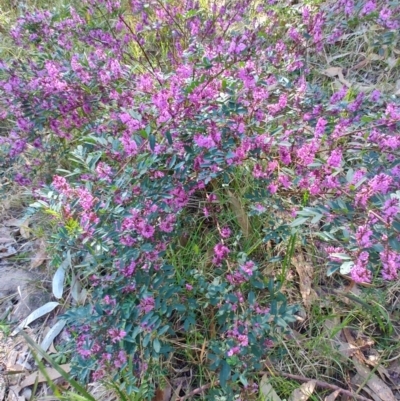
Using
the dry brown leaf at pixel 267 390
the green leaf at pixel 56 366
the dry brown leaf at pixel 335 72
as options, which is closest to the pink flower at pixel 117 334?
the green leaf at pixel 56 366

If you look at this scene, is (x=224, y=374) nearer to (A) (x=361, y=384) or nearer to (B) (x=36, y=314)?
(A) (x=361, y=384)

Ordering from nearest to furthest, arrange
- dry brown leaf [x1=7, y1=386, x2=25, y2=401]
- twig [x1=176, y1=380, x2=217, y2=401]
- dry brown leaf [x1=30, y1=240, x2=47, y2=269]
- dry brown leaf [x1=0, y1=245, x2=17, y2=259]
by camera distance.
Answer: twig [x1=176, y1=380, x2=217, y2=401] < dry brown leaf [x1=7, y1=386, x2=25, y2=401] < dry brown leaf [x1=30, y1=240, x2=47, y2=269] < dry brown leaf [x1=0, y1=245, x2=17, y2=259]

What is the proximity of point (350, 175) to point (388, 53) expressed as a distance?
1557 mm

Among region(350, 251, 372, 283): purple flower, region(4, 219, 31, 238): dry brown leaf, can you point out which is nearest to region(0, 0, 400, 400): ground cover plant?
region(350, 251, 372, 283): purple flower

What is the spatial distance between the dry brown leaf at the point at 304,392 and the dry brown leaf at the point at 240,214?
580mm

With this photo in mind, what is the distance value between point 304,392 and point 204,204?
2.60 feet

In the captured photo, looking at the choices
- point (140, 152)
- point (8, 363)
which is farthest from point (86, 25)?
point (8, 363)

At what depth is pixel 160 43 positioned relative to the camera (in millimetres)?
2602

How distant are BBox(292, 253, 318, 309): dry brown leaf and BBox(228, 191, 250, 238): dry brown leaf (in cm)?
23

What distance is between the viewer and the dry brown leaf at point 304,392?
4.78 ft

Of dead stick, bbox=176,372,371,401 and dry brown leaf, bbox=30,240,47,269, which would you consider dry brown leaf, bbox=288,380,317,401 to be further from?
dry brown leaf, bbox=30,240,47,269

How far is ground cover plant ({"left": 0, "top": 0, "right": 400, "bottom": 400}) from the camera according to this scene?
1.34 metres

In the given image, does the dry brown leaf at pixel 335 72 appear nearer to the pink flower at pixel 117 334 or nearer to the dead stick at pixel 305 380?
the dead stick at pixel 305 380

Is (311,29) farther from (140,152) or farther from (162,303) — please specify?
(162,303)
